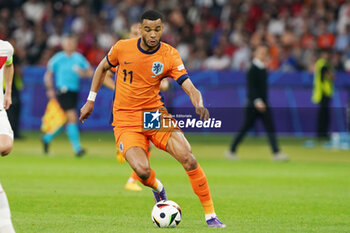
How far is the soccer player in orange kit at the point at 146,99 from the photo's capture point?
826 centimetres

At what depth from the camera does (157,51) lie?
8469 mm

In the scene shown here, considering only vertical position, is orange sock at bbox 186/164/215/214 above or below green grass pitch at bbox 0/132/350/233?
above

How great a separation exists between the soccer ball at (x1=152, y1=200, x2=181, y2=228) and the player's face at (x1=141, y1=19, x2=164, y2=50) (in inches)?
68.9

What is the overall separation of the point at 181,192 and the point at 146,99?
328 centimetres

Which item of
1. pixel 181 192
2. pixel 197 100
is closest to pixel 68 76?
pixel 181 192

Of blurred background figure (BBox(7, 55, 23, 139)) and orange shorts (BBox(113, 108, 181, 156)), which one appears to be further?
blurred background figure (BBox(7, 55, 23, 139))

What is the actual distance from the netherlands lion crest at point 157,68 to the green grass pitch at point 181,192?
1683 millimetres

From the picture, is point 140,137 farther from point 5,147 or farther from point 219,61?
point 219,61

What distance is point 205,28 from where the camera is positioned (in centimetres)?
2656

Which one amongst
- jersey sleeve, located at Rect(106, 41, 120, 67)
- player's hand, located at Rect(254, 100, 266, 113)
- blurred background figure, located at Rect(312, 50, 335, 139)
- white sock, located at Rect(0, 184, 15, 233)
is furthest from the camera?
blurred background figure, located at Rect(312, 50, 335, 139)

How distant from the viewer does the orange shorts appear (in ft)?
27.7

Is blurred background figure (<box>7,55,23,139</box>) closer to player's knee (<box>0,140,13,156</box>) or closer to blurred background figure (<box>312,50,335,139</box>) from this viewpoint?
blurred background figure (<box>312,50,335,139</box>)

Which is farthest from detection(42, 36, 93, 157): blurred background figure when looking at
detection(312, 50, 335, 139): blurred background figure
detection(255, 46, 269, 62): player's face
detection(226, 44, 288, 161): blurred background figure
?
detection(312, 50, 335, 139): blurred background figure

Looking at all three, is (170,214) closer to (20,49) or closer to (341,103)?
(341,103)
